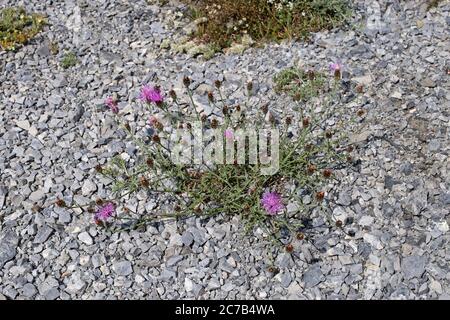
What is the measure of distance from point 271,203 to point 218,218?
1.51 feet

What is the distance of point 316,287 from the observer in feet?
13.6

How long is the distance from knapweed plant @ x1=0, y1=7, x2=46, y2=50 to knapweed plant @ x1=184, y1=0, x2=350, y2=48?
1.77 meters

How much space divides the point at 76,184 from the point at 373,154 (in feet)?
8.23

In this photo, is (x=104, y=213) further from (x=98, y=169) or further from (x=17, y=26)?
(x=17, y=26)

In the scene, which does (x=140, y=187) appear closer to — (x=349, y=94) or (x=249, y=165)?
(x=249, y=165)

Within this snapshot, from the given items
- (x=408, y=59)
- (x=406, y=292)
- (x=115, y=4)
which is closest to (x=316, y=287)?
(x=406, y=292)

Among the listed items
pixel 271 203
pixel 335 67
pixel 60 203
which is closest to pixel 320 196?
pixel 271 203

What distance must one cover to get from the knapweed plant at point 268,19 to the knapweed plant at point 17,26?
69.7 inches

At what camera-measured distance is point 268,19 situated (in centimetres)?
630

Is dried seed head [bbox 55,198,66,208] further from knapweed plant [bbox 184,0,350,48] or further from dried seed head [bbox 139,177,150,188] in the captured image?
knapweed plant [bbox 184,0,350,48]

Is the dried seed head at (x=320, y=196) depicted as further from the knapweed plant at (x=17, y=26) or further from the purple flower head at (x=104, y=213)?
the knapweed plant at (x=17, y=26)

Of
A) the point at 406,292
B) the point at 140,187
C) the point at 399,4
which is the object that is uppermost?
the point at 399,4

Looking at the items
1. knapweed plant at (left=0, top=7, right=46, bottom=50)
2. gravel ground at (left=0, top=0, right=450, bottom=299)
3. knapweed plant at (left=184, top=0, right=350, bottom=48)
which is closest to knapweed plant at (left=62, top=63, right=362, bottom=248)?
gravel ground at (left=0, top=0, right=450, bottom=299)

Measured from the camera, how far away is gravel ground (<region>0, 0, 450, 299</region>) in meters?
4.21
